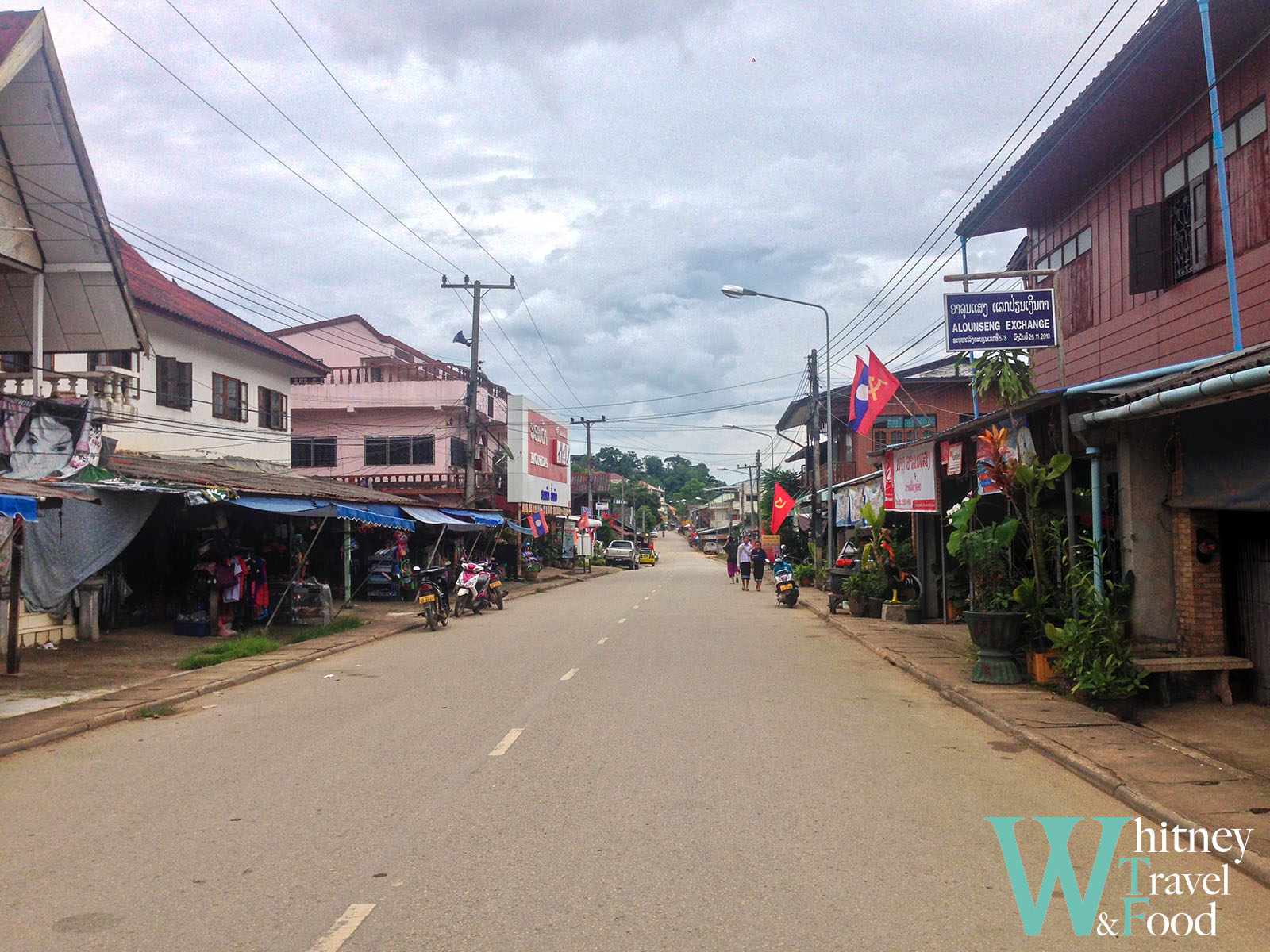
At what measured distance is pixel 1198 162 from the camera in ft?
42.3

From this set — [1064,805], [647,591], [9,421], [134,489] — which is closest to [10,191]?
[9,421]

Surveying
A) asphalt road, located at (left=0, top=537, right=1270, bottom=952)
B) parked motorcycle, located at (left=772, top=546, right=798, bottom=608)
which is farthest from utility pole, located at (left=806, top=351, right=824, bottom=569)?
asphalt road, located at (left=0, top=537, right=1270, bottom=952)

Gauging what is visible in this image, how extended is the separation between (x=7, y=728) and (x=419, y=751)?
4350 mm

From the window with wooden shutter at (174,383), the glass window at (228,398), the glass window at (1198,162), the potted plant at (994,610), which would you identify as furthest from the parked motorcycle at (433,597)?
the glass window at (1198,162)

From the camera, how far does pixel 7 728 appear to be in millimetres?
9445

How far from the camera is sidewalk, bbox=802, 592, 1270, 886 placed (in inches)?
250

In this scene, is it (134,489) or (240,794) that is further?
(134,489)

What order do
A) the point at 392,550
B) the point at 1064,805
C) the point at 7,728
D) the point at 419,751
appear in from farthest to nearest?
the point at 392,550, the point at 7,728, the point at 419,751, the point at 1064,805

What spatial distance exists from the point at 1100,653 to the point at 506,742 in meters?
6.12

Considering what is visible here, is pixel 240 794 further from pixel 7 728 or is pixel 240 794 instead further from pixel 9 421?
pixel 9 421

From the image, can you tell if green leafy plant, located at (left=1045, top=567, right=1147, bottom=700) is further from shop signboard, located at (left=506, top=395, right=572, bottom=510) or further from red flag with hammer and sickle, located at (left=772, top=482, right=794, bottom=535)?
shop signboard, located at (left=506, top=395, right=572, bottom=510)

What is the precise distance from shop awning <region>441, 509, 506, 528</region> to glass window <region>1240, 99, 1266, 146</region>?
70.6 feet

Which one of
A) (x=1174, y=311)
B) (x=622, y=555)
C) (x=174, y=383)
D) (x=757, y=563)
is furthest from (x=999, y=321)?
(x=622, y=555)

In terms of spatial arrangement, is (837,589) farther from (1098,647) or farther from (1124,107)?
(1098,647)
